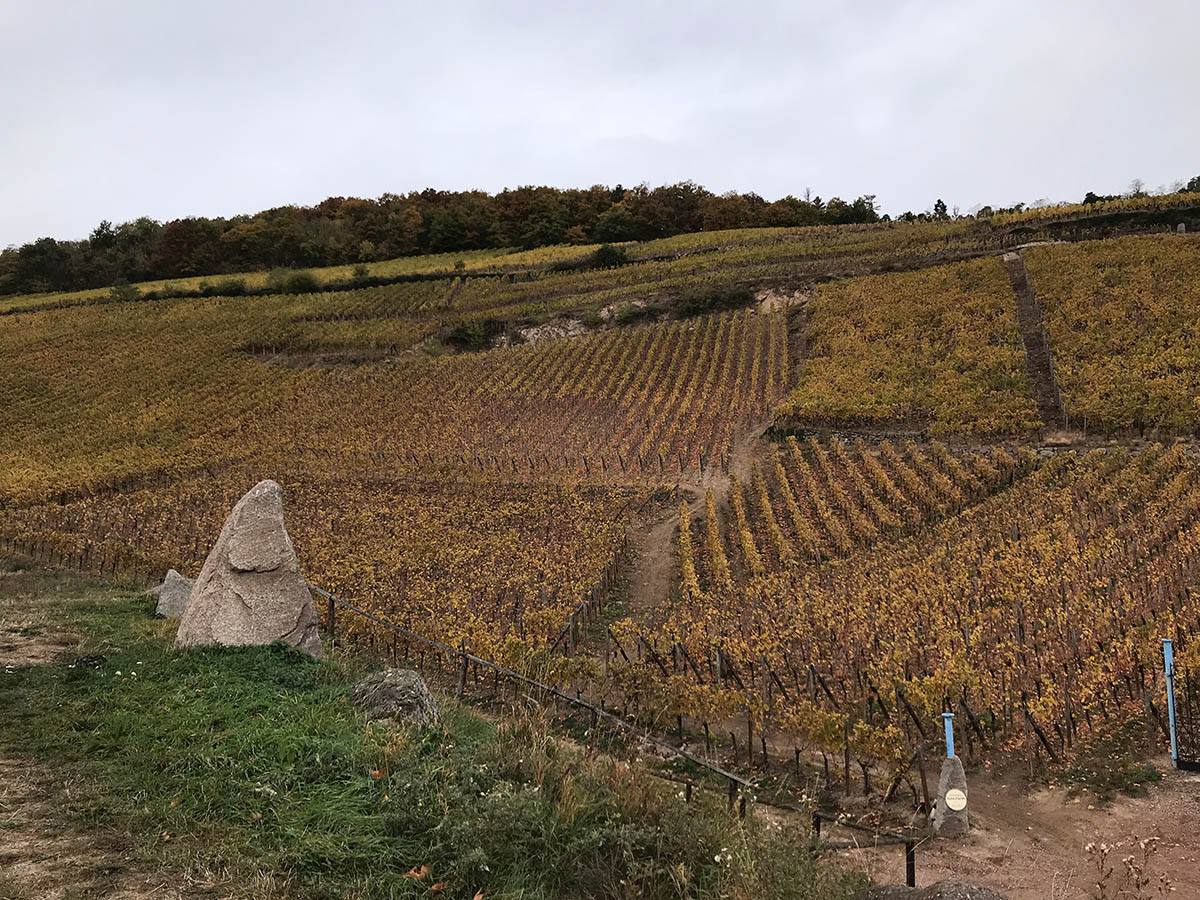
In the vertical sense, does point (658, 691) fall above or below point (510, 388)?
below

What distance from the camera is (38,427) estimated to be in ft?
126

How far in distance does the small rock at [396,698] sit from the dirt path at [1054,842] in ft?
13.6

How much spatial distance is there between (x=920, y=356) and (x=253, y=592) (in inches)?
1166

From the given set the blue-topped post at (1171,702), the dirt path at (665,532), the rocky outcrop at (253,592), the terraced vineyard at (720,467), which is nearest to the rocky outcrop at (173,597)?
the rocky outcrop at (253,592)

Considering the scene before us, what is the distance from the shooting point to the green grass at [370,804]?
5047 mm

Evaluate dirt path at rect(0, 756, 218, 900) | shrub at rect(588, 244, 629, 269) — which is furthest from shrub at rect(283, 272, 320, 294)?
dirt path at rect(0, 756, 218, 900)

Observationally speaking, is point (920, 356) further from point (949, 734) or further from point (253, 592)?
point (253, 592)

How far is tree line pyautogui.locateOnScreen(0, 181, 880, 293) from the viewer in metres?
75.0

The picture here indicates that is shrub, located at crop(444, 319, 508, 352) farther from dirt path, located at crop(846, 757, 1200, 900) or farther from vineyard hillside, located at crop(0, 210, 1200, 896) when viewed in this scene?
dirt path, located at crop(846, 757, 1200, 900)

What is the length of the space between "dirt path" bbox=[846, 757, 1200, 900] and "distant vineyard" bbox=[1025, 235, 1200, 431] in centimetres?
2007

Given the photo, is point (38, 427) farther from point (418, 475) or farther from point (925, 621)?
point (925, 621)

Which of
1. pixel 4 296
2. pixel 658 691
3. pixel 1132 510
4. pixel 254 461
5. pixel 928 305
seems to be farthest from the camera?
pixel 4 296

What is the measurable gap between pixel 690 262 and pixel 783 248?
6.74 meters

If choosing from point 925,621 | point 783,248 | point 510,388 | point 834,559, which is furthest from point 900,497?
point 783,248
